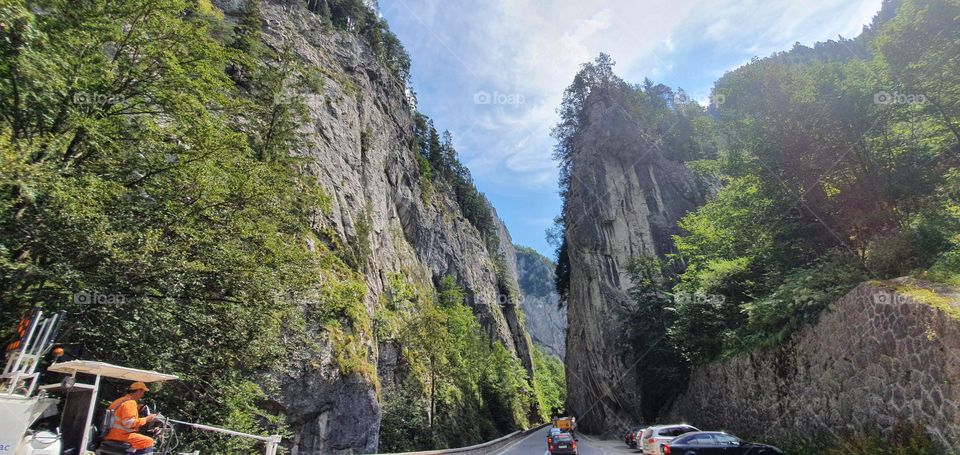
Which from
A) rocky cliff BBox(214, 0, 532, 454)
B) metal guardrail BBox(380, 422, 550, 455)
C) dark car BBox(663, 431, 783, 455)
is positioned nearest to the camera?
dark car BBox(663, 431, 783, 455)

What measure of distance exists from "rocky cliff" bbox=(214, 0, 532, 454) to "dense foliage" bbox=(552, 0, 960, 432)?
57.5ft

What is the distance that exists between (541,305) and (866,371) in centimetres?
15737

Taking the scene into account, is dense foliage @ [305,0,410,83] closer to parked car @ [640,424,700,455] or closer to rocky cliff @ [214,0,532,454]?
rocky cliff @ [214,0,532,454]

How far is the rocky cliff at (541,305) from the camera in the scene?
159 m

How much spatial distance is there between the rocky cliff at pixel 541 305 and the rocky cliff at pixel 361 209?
91.2 meters

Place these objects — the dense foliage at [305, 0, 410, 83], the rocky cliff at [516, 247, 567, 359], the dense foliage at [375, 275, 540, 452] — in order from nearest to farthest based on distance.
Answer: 1. the dense foliage at [375, 275, 540, 452]
2. the dense foliage at [305, 0, 410, 83]
3. the rocky cliff at [516, 247, 567, 359]

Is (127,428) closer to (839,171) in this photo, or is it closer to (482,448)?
(482,448)

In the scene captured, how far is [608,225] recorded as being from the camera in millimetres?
48281

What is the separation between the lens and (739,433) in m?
19.3

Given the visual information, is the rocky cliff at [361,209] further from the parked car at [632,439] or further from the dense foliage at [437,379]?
the parked car at [632,439]

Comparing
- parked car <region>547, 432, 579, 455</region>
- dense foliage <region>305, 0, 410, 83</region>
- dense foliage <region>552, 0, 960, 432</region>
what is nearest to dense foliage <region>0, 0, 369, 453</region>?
parked car <region>547, 432, 579, 455</region>

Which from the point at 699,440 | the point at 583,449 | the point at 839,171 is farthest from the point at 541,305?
the point at 699,440

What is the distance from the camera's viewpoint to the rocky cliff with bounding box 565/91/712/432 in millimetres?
44688

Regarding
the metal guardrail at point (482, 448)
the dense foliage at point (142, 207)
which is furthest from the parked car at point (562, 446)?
the dense foliage at point (142, 207)
